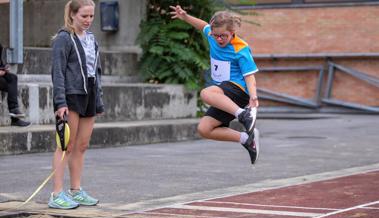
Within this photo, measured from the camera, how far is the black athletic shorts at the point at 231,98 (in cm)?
863

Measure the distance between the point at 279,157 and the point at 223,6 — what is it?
5.22m

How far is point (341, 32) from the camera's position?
2705 centimetres

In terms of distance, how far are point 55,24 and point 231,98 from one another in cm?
1006

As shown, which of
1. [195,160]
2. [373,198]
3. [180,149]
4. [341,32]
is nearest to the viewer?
[373,198]

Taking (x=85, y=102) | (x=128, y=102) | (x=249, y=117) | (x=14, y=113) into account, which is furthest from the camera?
(x=128, y=102)

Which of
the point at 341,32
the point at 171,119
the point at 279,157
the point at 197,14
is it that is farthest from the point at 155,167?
the point at 341,32

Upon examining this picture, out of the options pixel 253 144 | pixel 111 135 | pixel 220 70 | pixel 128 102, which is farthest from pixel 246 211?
pixel 128 102

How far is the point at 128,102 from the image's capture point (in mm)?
15734

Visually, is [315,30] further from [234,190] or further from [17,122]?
[234,190]

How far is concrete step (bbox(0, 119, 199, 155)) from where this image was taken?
12.7 m

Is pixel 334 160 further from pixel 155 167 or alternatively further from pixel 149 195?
pixel 149 195

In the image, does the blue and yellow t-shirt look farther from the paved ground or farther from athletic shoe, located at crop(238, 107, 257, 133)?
the paved ground

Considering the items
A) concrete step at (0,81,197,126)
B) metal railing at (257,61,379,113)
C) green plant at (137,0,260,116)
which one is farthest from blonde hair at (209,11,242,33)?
metal railing at (257,61,379,113)

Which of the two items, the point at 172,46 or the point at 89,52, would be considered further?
the point at 172,46
